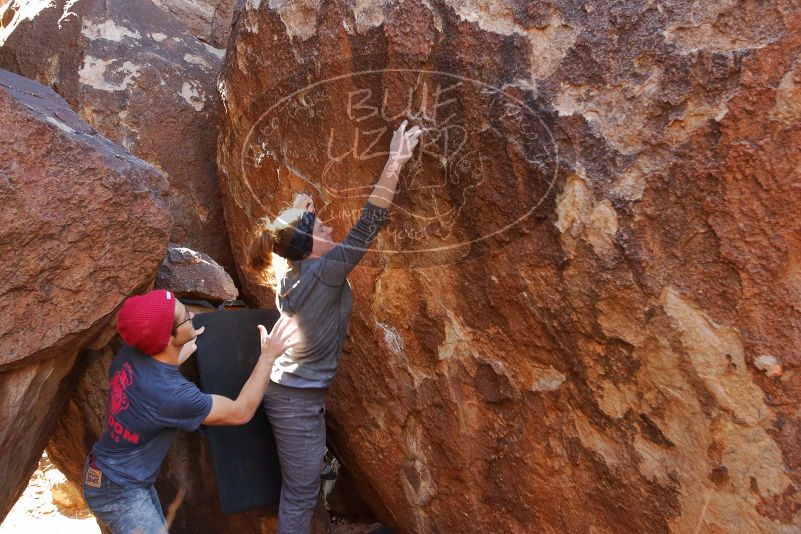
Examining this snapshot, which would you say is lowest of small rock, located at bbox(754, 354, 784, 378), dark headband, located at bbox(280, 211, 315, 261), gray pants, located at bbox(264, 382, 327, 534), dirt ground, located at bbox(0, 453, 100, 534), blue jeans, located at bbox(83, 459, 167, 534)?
dirt ground, located at bbox(0, 453, 100, 534)

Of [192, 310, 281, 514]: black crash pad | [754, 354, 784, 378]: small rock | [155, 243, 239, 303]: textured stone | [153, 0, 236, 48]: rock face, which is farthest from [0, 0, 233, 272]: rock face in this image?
[754, 354, 784, 378]: small rock

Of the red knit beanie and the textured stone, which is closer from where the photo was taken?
the red knit beanie

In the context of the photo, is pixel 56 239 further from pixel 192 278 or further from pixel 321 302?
pixel 321 302

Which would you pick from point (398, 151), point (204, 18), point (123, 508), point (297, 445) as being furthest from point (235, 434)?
point (204, 18)

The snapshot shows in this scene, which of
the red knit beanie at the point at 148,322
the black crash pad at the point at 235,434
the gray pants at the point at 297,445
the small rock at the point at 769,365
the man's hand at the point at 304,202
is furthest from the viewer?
the man's hand at the point at 304,202

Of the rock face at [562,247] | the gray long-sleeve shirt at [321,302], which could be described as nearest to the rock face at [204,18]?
the rock face at [562,247]

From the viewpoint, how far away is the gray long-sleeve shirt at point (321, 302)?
2.03 meters

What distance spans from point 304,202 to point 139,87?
45.0 inches

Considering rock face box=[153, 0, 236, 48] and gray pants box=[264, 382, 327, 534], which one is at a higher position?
rock face box=[153, 0, 236, 48]

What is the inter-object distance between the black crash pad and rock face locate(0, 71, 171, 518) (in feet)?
1.05

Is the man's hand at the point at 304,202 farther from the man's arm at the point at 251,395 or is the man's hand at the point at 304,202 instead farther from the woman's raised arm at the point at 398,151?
the man's arm at the point at 251,395

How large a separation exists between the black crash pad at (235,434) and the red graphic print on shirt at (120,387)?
1.53 ft

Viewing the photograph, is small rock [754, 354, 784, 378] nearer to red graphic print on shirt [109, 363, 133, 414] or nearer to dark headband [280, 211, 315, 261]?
dark headband [280, 211, 315, 261]

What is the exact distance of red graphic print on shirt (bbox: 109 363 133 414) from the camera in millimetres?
1915
